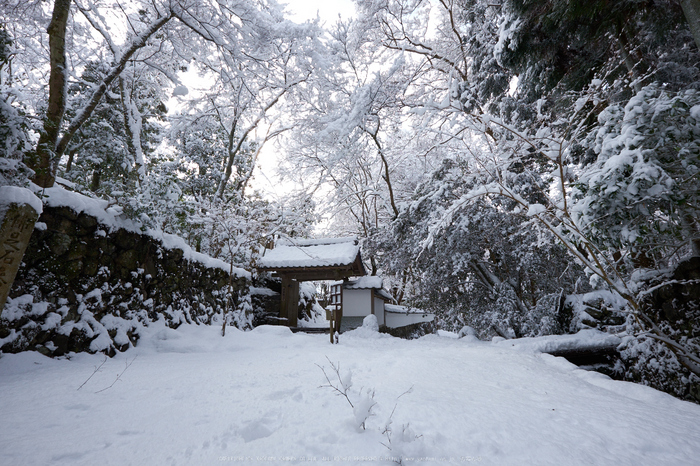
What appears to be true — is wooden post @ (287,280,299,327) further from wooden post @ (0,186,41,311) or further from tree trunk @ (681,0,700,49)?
tree trunk @ (681,0,700,49)

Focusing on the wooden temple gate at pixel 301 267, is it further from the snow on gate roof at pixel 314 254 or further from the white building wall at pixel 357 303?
the white building wall at pixel 357 303

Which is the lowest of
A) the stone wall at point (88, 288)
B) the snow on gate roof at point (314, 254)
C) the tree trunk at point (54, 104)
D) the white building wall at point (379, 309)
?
the white building wall at point (379, 309)

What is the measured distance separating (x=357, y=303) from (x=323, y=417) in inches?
411

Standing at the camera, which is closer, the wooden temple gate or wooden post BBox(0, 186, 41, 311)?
wooden post BBox(0, 186, 41, 311)

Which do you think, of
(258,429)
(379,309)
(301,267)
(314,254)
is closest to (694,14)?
(258,429)

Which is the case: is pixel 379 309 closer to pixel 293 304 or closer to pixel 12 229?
pixel 293 304

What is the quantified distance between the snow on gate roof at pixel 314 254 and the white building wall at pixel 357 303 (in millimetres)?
1728

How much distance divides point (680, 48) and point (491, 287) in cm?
579

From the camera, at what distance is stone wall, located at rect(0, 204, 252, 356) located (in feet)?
12.0

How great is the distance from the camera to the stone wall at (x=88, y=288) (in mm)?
3646

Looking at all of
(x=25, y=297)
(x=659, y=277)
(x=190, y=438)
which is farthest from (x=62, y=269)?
(x=659, y=277)

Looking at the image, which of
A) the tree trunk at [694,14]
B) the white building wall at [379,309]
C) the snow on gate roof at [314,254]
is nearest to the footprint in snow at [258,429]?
the tree trunk at [694,14]

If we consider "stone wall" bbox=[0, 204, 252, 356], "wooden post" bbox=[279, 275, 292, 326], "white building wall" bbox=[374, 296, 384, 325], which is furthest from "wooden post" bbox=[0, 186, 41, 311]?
"white building wall" bbox=[374, 296, 384, 325]

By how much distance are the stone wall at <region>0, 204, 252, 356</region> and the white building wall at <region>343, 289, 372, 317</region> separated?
7.01m
